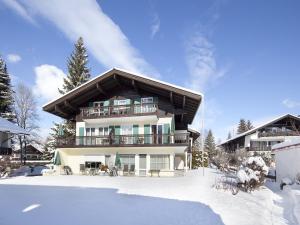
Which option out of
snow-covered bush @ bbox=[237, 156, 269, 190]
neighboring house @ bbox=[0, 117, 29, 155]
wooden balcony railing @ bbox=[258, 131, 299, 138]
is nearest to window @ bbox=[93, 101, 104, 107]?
neighboring house @ bbox=[0, 117, 29, 155]

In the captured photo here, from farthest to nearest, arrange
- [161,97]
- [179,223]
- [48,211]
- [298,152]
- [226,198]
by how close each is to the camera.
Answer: [161,97] → [298,152] → [226,198] → [48,211] → [179,223]

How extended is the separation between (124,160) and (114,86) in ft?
23.5

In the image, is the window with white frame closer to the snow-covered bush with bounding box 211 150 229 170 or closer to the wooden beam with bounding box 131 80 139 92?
the wooden beam with bounding box 131 80 139 92

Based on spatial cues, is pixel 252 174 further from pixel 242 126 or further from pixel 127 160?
pixel 242 126

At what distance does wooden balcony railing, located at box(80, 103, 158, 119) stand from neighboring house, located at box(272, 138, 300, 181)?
1072 centimetres

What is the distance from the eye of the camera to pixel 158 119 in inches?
1077

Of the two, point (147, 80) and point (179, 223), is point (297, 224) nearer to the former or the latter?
point (179, 223)

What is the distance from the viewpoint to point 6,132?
2938 centimetres

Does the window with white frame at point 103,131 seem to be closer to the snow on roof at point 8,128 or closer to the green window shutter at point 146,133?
the green window shutter at point 146,133

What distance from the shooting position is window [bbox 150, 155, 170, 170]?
26562mm

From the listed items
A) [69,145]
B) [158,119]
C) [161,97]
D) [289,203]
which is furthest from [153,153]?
[289,203]

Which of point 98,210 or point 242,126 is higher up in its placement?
point 242,126

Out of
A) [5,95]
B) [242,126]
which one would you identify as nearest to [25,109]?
[5,95]

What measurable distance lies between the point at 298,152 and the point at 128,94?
15.2 meters
